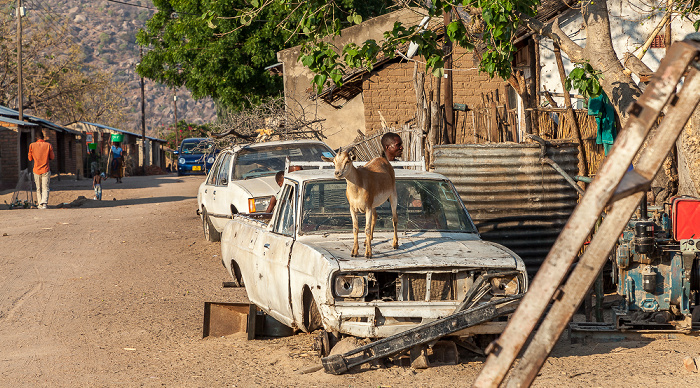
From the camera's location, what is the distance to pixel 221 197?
1196 cm

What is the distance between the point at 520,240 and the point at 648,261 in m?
2.07

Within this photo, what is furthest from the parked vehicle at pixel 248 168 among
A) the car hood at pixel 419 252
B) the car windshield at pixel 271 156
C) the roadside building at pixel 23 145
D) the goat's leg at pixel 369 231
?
the roadside building at pixel 23 145

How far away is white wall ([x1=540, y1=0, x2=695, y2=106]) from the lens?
14414 millimetres

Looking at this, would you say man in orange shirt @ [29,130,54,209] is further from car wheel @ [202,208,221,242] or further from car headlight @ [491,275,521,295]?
car headlight @ [491,275,521,295]

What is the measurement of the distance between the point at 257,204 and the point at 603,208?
29.4ft

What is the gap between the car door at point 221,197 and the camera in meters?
11.8

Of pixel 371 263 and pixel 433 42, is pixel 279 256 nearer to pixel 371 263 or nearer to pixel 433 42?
pixel 371 263

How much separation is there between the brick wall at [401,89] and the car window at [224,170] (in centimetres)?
522

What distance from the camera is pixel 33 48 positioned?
4372 centimetres

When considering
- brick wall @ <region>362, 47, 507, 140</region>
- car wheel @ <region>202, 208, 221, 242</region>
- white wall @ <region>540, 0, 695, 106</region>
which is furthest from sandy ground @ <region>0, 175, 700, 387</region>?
white wall @ <region>540, 0, 695, 106</region>

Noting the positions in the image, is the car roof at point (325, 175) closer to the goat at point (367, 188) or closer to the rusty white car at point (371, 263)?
the rusty white car at point (371, 263)

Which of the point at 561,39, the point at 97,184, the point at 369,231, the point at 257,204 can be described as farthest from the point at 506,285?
the point at 97,184

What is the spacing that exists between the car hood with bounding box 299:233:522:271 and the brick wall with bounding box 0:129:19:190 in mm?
25004

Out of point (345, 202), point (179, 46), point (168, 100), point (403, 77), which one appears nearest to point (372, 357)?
point (345, 202)
